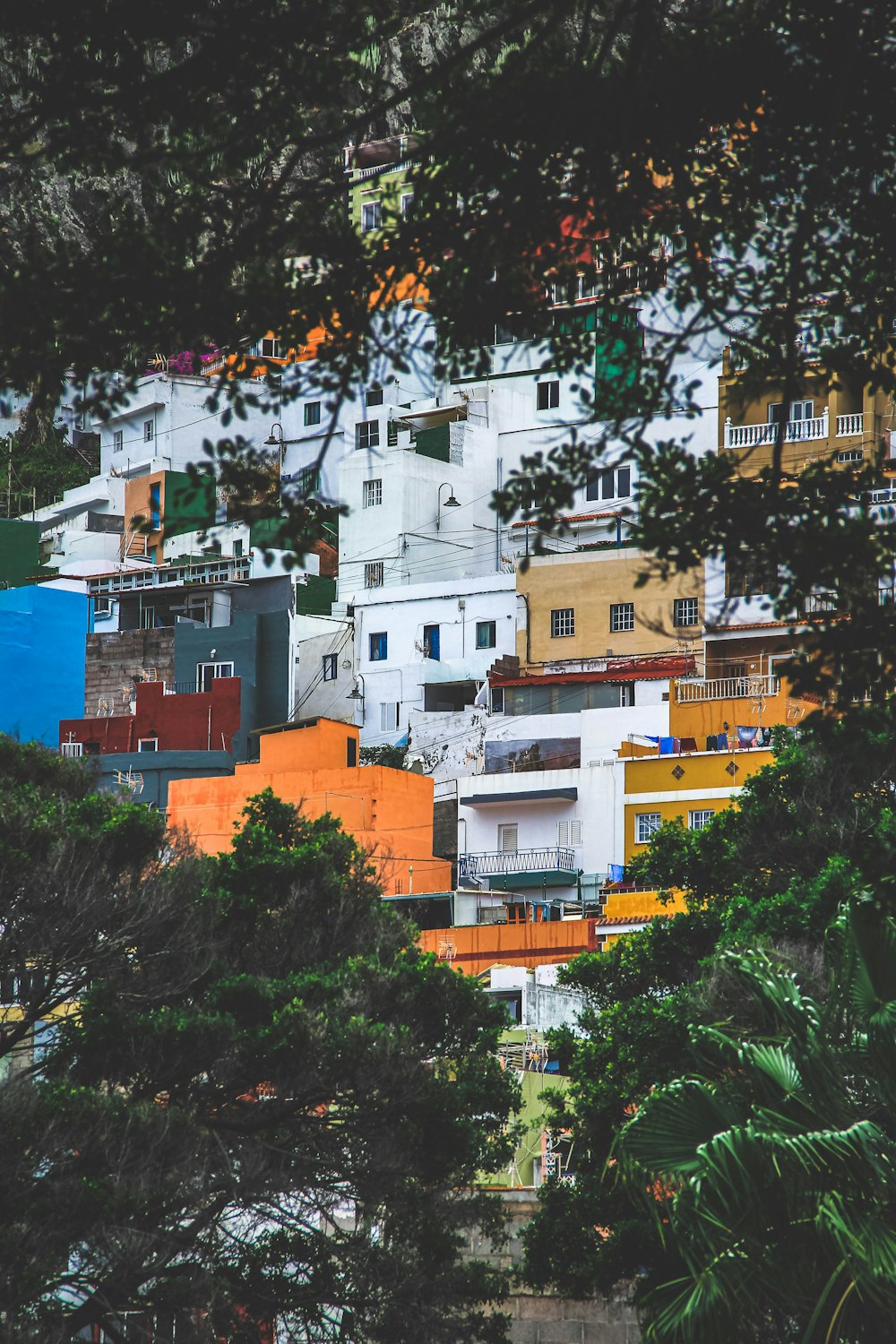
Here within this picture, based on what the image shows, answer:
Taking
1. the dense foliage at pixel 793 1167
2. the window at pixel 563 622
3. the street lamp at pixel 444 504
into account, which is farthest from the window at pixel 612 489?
the dense foliage at pixel 793 1167

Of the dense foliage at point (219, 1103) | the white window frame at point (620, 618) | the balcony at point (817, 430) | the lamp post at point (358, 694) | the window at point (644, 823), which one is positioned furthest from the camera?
the lamp post at point (358, 694)

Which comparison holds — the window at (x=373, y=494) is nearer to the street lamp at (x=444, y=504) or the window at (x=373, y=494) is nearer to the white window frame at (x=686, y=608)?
the street lamp at (x=444, y=504)

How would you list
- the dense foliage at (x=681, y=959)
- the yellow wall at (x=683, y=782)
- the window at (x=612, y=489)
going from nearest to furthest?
the dense foliage at (x=681, y=959) → the yellow wall at (x=683, y=782) → the window at (x=612, y=489)

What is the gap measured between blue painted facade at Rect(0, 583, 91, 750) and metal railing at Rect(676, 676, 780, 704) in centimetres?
1981

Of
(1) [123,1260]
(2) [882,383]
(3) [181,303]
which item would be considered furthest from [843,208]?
(1) [123,1260]

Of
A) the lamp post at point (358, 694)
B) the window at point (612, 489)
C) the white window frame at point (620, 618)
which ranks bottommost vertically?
the lamp post at point (358, 694)

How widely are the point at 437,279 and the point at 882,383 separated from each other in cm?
193

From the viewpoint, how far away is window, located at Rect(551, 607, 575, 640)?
52.7 meters

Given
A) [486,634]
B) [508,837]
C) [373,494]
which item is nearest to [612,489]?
[486,634]

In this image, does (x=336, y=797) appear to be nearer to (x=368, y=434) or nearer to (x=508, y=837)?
(x=508, y=837)

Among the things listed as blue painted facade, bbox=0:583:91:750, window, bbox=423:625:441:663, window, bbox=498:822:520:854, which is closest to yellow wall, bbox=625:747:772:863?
window, bbox=498:822:520:854

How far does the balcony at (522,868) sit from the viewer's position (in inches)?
1737

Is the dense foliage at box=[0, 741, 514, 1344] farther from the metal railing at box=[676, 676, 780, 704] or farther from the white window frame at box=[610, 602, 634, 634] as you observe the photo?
the white window frame at box=[610, 602, 634, 634]

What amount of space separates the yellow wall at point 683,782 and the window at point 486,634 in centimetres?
1093
